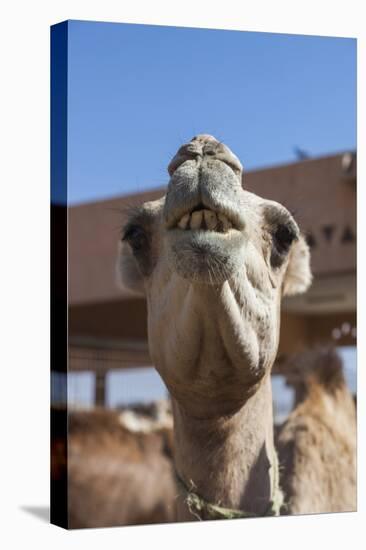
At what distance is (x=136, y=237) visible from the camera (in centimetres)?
452

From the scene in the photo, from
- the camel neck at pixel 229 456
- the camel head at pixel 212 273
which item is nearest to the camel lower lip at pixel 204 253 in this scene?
the camel head at pixel 212 273

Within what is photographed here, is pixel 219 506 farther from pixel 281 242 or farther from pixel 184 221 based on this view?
pixel 184 221

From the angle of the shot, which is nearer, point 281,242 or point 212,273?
point 212,273

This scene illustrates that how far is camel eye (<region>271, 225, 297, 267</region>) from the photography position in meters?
4.45

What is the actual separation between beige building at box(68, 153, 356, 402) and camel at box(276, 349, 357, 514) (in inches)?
109

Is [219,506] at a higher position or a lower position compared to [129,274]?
lower

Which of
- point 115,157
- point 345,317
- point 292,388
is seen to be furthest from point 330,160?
point 292,388

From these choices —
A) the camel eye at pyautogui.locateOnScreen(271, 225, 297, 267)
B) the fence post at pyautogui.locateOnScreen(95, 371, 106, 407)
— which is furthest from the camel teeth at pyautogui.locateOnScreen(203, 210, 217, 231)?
the fence post at pyautogui.locateOnScreen(95, 371, 106, 407)

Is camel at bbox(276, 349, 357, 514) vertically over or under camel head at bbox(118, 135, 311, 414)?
under

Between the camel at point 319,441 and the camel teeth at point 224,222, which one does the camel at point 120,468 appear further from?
the camel teeth at point 224,222

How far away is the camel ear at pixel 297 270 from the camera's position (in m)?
4.80

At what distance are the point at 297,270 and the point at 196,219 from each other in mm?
1187

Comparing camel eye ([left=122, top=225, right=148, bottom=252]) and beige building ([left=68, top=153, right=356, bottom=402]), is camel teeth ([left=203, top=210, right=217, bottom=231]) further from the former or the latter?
beige building ([left=68, top=153, right=356, bottom=402])

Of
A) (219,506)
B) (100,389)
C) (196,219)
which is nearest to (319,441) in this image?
(219,506)
